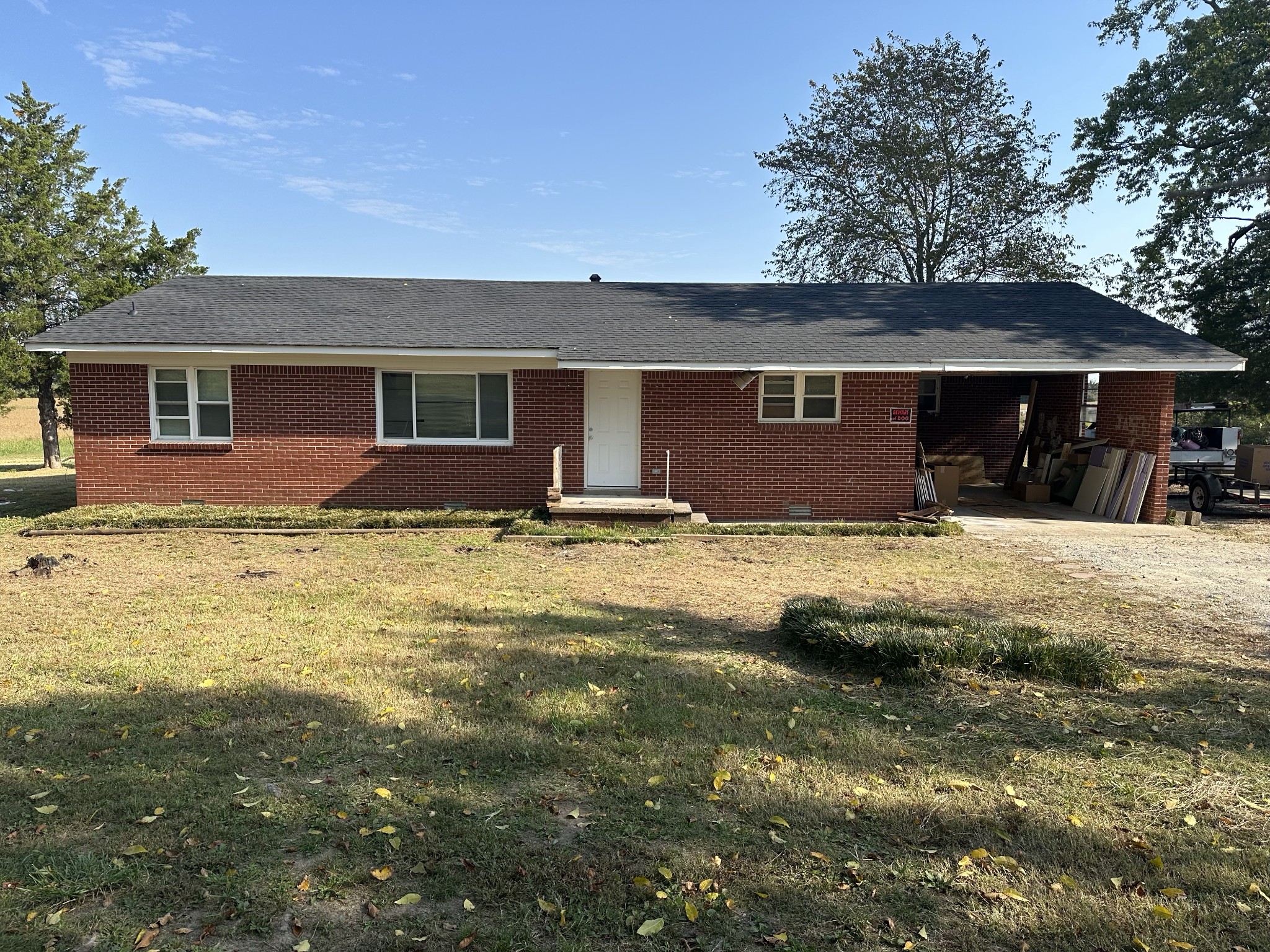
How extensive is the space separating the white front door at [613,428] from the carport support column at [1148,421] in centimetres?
856

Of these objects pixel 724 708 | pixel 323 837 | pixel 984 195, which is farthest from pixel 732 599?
pixel 984 195

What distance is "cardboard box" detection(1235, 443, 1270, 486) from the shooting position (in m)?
14.4

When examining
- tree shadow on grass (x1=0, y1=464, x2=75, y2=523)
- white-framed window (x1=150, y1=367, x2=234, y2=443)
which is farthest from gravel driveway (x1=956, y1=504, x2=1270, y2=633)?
tree shadow on grass (x1=0, y1=464, x2=75, y2=523)

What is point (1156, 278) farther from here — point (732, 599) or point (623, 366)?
point (732, 599)

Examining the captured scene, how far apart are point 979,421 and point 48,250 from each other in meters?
25.3

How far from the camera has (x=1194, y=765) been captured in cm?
419

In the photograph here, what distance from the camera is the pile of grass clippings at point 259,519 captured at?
1150 cm

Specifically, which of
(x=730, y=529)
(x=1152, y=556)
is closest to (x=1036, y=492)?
(x=1152, y=556)

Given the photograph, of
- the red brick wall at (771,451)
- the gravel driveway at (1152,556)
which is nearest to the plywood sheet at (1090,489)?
the gravel driveway at (1152,556)

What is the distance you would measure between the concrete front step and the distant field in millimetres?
22454

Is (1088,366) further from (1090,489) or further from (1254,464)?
(1254,464)

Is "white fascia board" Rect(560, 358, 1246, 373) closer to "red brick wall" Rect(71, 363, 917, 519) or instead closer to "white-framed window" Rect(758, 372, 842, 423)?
"white-framed window" Rect(758, 372, 842, 423)

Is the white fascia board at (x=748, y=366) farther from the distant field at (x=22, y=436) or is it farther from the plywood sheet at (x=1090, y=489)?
the distant field at (x=22, y=436)

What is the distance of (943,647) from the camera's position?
18.3 ft
